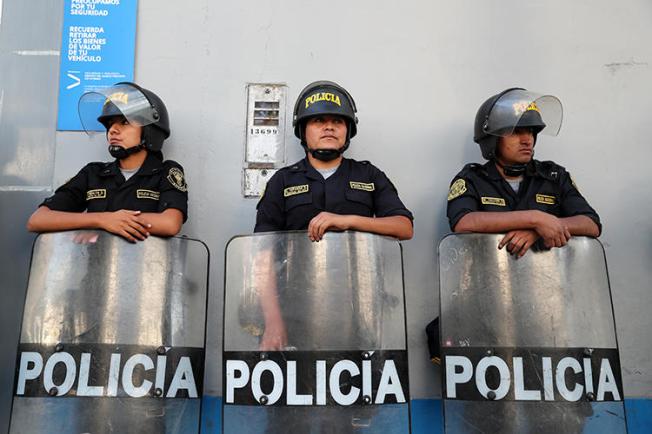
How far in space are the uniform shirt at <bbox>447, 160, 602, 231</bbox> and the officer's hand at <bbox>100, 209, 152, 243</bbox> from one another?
137 cm

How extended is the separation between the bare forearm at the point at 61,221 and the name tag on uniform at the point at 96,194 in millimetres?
274

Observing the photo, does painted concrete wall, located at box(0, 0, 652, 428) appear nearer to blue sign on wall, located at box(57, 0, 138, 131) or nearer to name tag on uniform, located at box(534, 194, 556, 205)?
blue sign on wall, located at box(57, 0, 138, 131)

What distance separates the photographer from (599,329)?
2.72 m

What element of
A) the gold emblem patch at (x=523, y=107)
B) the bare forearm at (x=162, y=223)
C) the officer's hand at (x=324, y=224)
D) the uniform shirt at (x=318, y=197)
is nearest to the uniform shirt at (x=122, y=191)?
the bare forearm at (x=162, y=223)

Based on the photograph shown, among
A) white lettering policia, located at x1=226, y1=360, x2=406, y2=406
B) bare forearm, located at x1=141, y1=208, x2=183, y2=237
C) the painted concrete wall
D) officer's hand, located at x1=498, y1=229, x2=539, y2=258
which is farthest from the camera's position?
the painted concrete wall

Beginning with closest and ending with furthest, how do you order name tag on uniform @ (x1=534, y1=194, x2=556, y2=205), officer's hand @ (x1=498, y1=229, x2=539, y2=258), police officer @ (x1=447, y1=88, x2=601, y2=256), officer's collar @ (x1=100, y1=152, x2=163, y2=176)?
officer's hand @ (x1=498, y1=229, x2=539, y2=258) < police officer @ (x1=447, y1=88, x2=601, y2=256) < name tag on uniform @ (x1=534, y1=194, x2=556, y2=205) < officer's collar @ (x1=100, y1=152, x2=163, y2=176)

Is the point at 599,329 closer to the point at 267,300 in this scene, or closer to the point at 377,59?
the point at 267,300

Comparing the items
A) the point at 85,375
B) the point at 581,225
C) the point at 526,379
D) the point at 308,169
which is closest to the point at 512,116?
the point at 581,225

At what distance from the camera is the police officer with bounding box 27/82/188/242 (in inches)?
127

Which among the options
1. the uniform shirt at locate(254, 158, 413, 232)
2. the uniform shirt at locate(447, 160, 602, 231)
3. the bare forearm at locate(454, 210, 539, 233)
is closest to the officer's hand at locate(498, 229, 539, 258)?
the bare forearm at locate(454, 210, 539, 233)

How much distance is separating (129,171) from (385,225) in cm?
138

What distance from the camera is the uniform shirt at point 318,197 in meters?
3.12

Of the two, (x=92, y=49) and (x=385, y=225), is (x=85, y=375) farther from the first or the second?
(x=92, y=49)

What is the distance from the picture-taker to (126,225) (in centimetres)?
283
